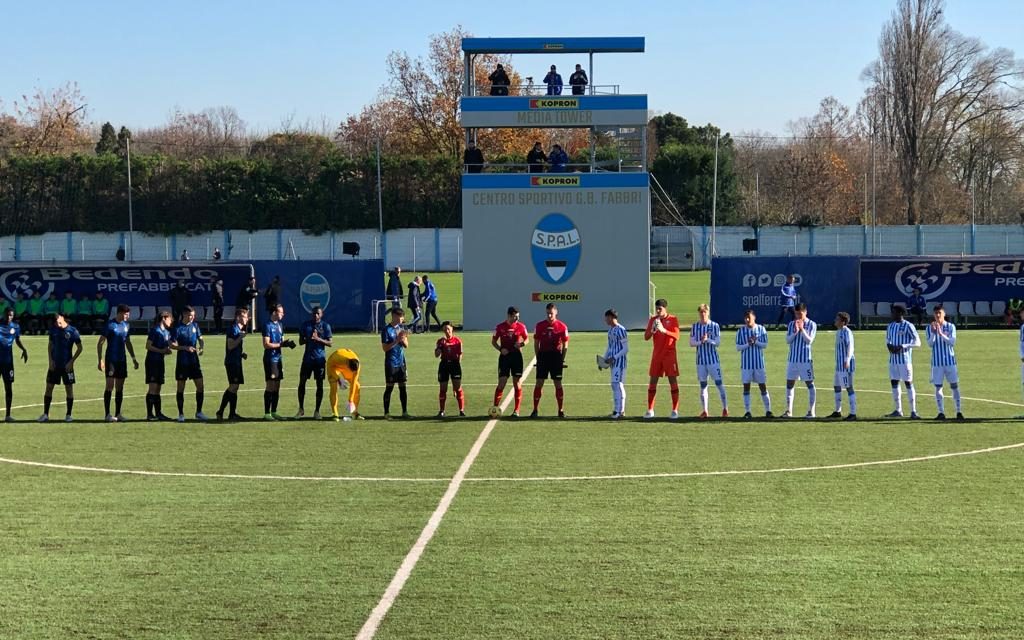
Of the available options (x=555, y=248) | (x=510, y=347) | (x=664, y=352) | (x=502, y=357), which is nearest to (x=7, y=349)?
(x=502, y=357)

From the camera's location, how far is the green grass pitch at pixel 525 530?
9719 millimetres

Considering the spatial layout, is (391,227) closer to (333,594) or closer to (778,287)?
(778,287)

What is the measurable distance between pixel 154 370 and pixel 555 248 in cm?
2338

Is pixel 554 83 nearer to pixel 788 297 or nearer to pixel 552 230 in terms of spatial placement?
pixel 552 230

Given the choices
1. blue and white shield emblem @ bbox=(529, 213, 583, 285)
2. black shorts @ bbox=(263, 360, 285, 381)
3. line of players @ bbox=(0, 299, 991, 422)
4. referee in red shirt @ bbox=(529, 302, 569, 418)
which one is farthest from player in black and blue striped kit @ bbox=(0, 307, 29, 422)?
blue and white shield emblem @ bbox=(529, 213, 583, 285)

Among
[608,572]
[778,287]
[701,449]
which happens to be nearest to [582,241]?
[778,287]

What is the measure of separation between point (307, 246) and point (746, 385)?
5381cm

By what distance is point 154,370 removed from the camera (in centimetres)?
2158

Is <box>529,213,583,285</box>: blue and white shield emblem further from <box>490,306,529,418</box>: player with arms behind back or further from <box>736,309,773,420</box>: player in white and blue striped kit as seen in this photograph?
<box>736,309,773,420</box>: player in white and blue striped kit

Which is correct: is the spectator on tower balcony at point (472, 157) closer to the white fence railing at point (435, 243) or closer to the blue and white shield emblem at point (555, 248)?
the blue and white shield emblem at point (555, 248)

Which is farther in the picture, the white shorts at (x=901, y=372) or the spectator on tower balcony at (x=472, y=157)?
the spectator on tower balcony at (x=472, y=157)

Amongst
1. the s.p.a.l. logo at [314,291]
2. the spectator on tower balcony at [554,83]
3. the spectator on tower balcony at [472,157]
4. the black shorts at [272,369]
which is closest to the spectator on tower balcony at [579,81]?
the spectator on tower balcony at [554,83]

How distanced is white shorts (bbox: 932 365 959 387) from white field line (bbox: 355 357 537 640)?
26.4ft

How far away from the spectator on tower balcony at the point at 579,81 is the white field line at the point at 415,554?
90.3 ft
